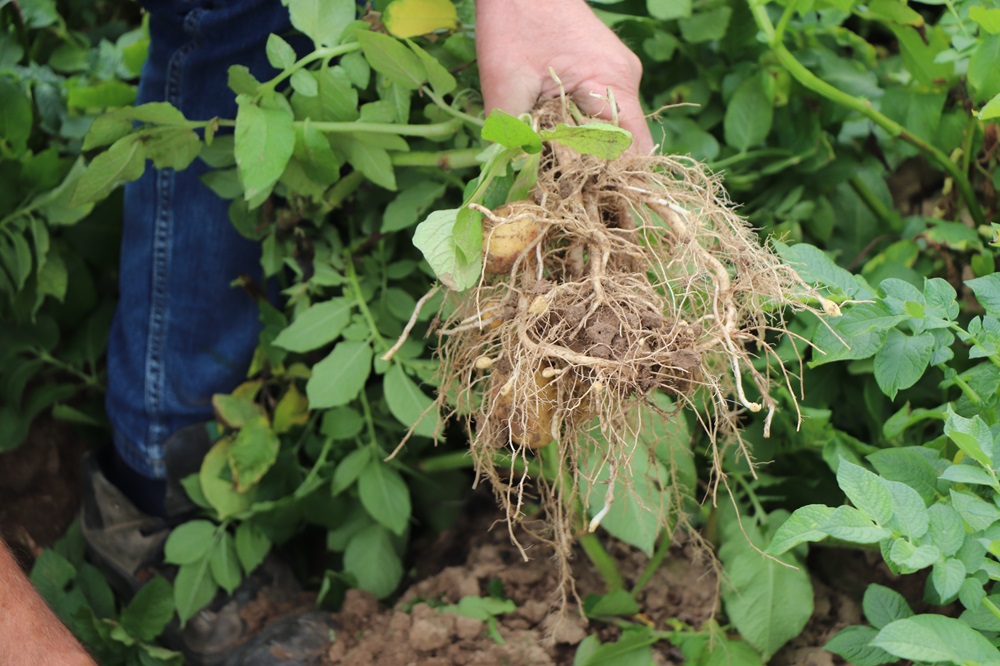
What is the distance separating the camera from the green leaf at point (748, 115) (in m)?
1.46

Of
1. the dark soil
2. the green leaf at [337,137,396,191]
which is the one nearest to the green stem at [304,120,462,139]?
the green leaf at [337,137,396,191]

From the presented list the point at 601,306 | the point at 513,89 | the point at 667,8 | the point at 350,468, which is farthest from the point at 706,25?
the point at 350,468

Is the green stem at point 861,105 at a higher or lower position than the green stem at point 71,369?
higher

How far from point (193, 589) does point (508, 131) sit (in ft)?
3.17

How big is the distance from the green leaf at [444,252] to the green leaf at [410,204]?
0.37m

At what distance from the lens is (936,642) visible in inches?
29.8

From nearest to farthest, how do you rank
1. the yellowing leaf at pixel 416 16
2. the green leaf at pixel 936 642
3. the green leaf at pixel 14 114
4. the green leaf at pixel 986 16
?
the green leaf at pixel 936 642
the green leaf at pixel 986 16
the yellowing leaf at pixel 416 16
the green leaf at pixel 14 114

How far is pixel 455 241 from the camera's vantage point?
0.95 metres

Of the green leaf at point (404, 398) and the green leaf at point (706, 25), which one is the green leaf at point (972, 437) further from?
the green leaf at point (706, 25)

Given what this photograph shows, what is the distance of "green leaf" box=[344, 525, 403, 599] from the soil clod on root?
0.48m

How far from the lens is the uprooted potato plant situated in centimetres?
96

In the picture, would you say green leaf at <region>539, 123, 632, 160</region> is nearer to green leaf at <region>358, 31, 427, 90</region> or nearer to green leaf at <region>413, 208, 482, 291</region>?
green leaf at <region>413, 208, 482, 291</region>

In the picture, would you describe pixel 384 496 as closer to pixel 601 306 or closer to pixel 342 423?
pixel 342 423

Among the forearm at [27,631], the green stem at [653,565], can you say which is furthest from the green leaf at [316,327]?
the green stem at [653,565]
